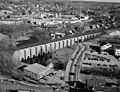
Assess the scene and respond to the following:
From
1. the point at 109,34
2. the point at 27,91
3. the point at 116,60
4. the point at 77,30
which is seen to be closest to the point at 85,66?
the point at 116,60

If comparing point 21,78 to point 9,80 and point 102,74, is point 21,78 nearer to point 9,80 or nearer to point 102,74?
point 9,80

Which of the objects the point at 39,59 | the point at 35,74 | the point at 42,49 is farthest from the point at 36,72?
the point at 42,49

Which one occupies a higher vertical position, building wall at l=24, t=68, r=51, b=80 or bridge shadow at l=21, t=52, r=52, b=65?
building wall at l=24, t=68, r=51, b=80

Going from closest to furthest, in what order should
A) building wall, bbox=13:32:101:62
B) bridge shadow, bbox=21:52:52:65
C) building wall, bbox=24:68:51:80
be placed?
building wall, bbox=24:68:51:80 → building wall, bbox=13:32:101:62 → bridge shadow, bbox=21:52:52:65

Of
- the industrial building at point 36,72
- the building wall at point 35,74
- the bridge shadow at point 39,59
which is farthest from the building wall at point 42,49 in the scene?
the building wall at point 35,74

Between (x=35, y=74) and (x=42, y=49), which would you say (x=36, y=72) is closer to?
(x=35, y=74)

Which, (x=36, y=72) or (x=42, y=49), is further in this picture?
(x=42, y=49)

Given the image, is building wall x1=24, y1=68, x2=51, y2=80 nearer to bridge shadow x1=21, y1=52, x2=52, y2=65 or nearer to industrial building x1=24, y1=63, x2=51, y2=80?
industrial building x1=24, y1=63, x2=51, y2=80

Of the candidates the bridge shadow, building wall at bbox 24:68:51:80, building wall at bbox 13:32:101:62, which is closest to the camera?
building wall at bbox 24:68:51:80

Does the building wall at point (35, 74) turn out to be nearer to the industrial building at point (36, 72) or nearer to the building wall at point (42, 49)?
the industrial building at point (36, 72)

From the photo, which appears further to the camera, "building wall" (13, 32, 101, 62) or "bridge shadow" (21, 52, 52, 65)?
"bridge shadow" (21, 52, 52, 65)

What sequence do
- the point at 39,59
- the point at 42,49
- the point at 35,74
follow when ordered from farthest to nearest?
the point at 42,49, the point at 39,59, the point at 35,74

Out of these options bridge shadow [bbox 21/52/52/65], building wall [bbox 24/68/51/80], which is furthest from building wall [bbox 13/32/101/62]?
building wall [bbox 24/68/51/80]
